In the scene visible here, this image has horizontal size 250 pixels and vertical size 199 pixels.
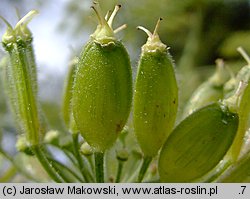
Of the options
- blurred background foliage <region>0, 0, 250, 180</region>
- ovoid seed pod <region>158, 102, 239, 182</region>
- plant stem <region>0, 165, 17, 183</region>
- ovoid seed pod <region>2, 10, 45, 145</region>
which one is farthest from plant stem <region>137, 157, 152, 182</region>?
blurred background foliage <region>0, 0, 250, 180</region>

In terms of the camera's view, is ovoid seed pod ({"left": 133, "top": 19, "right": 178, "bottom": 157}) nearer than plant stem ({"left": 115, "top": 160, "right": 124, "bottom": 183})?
Yes

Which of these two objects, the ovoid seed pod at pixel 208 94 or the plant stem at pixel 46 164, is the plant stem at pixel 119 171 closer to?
the plant stem at pixel 46 164

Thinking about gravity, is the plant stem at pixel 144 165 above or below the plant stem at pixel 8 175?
above

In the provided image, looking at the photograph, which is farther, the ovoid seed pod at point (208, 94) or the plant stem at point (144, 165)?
the ovoid seed pod at point (208, 94)

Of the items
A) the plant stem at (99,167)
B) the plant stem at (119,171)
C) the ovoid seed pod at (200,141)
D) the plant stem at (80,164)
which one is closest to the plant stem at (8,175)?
the plant stem at (80,164)

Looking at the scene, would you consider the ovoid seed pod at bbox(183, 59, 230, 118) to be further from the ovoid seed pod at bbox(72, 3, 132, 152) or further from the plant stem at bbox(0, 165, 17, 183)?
the plant stem at bbox(0, 165, 17, 183)

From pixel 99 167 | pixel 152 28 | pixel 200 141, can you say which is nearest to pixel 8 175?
pixel 99 167
